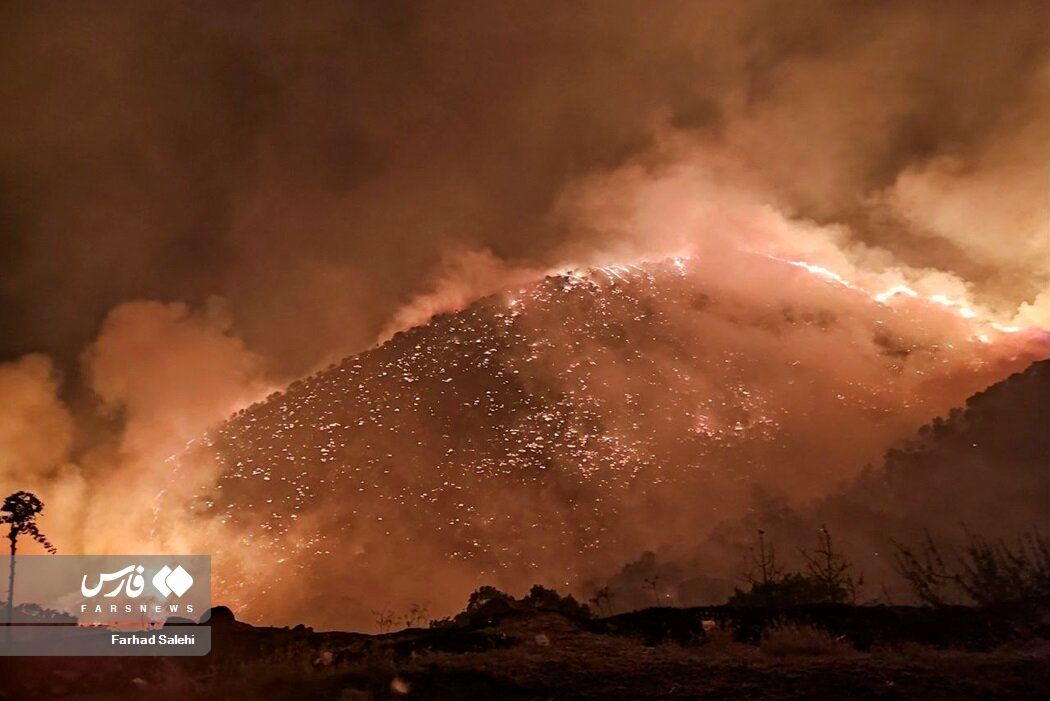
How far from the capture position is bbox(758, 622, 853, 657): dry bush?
10.5m

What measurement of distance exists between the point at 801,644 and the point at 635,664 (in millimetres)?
2664

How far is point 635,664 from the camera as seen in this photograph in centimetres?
1012

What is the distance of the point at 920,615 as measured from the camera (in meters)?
13.7

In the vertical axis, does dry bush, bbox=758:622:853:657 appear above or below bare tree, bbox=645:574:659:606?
below

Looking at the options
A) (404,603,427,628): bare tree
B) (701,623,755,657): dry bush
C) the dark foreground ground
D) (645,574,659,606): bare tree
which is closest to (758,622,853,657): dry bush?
the dark foreground ground

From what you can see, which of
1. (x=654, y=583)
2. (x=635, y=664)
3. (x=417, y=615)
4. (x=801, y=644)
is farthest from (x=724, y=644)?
(x=417, y=615)

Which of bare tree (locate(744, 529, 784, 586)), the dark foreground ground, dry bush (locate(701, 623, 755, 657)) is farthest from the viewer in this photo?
bare tree (locate(744, 529, 784, 586))

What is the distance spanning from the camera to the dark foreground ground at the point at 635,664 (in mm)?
8617

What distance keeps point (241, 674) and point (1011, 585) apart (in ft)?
65.9

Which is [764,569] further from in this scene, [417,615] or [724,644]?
[417,615]

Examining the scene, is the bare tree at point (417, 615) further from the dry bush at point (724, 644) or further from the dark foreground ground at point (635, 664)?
the dry bush at point (724, 644)

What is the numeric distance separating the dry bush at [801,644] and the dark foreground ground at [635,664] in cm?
3

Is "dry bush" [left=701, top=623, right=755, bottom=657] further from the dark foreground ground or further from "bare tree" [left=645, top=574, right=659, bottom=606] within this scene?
"bare tree" [left=645, top=574, right=659, bottom=606]

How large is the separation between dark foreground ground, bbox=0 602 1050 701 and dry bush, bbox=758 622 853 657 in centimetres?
3
